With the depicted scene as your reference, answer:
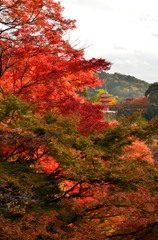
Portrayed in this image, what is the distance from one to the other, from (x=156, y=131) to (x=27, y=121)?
10.8 ft

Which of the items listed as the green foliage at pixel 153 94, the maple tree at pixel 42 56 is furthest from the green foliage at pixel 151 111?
the maple tree at pixel 42 56

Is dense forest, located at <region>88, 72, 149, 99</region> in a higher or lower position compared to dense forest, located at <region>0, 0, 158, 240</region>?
higher

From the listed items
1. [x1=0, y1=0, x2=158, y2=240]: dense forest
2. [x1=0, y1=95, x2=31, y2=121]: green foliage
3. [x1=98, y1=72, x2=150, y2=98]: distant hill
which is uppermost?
[x1=98, y1=72, x2=150, y2=98]: distant hill

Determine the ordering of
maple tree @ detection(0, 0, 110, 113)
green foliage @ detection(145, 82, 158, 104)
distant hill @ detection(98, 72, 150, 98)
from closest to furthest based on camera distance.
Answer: maple tree @ detection(0, 0, 110, 113), green foliage @ detection(145, 82, 158, 104), distant hill @ detection(98, 72, 150, 98)

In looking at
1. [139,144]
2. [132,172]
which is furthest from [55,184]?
[139,144]

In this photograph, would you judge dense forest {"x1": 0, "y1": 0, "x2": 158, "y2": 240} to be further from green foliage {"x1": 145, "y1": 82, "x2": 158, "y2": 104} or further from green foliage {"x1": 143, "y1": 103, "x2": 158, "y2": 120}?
green foliage {"x1": 145, "y1": 82, "x2": 158, "y2": 104}

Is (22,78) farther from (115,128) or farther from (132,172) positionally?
(132,172)

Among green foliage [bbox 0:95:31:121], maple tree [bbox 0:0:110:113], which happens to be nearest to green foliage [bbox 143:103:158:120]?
maple tree [bbox 0:0:110:113]

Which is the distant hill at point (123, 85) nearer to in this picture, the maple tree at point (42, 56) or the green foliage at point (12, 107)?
the maple tree at point (42, 56)

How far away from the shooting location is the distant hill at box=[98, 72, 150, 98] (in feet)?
387

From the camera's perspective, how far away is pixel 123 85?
122 m

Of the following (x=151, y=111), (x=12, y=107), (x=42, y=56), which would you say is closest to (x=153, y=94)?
(x=151, y=111)

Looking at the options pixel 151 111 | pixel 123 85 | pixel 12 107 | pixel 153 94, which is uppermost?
pixel 123 85

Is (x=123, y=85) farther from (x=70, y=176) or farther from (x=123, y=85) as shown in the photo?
Answer: (x=70, y=176)
